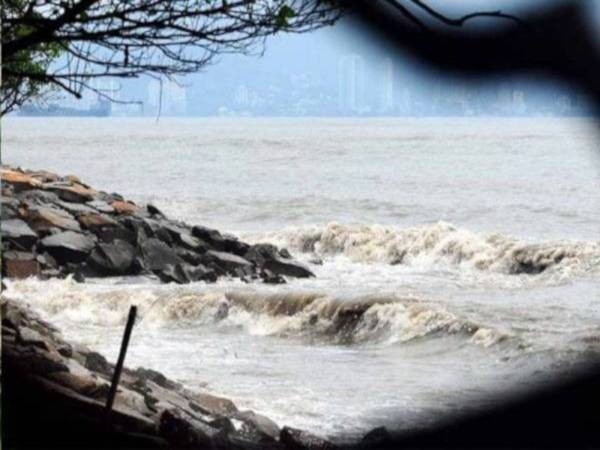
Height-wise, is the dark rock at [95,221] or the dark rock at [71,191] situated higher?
the dark rock at [71,191]

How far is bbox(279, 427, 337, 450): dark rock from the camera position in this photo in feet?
5.53

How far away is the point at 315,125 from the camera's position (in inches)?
66.6

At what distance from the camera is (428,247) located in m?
8.79

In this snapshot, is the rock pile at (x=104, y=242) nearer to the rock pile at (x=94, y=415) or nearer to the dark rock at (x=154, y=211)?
the dark rock at (x=154, y=211)

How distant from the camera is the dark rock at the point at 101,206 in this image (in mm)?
4694

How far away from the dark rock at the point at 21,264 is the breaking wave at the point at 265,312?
0.08 m

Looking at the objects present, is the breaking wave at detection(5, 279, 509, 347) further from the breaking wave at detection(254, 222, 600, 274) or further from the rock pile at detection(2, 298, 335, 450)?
the rock pile at detection(2, 298, 335, 450)

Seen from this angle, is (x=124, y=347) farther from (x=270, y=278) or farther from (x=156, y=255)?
(x=270, y=278)

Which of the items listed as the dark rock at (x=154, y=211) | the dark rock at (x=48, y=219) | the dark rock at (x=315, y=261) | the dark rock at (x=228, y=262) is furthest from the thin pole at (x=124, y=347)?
the dark rock at (x=315, y=261)

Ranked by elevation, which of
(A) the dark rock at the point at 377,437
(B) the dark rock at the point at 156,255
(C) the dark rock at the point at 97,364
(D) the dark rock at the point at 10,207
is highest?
(D) the dark rock at the point at 10,207

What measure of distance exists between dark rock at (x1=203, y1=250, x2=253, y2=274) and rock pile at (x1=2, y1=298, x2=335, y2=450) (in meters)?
5.62

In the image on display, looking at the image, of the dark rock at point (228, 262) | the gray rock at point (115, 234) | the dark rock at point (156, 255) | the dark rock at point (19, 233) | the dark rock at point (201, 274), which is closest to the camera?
the dark rock at point (19, 233)

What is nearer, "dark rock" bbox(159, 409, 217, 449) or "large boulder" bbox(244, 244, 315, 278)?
"dark rock" bbox(159, 409, 217, 449)

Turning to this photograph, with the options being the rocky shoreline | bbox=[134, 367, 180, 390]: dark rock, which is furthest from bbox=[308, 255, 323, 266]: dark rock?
bbox=[134, 367, 180, 390]: dark rock
